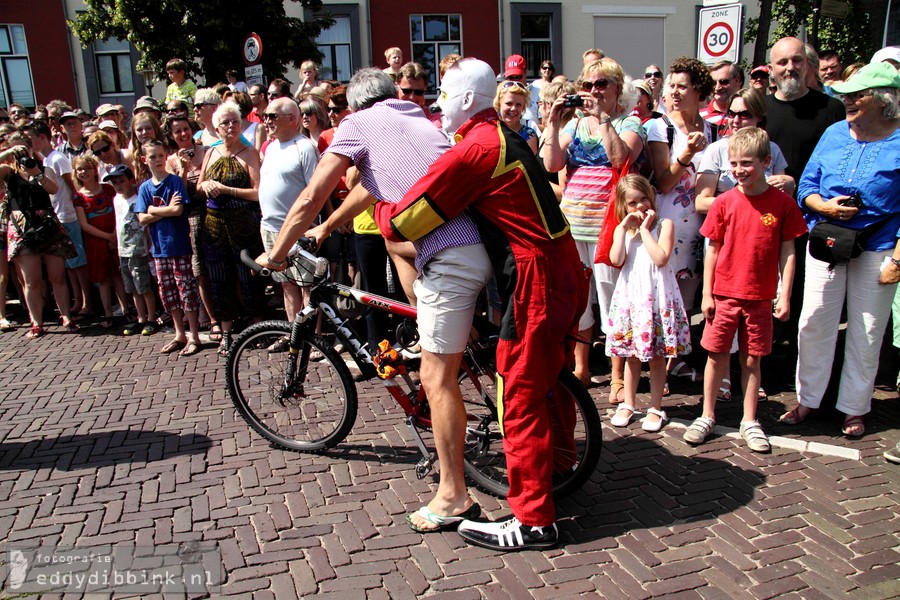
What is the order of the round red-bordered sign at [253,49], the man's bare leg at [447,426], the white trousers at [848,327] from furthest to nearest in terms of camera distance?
the round red-bordered sign at [253,49] → the white trousers at [848,327] → the man's bare leg at [447,426]

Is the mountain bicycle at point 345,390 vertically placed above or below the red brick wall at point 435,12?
below

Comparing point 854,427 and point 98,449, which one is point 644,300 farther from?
point 98,449

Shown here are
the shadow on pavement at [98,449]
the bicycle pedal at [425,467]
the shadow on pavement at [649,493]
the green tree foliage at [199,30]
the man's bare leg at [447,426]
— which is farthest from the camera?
the green tree foliage at [199,30]

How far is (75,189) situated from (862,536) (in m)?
7.88

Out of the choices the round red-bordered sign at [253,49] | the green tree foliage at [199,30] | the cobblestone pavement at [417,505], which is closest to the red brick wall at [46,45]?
the green tree foliage at [199,30]

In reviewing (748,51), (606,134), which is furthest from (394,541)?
(748,51)

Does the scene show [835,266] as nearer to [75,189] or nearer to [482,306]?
[482,306]

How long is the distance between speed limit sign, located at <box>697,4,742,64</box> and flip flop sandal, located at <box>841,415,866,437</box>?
14.3ft

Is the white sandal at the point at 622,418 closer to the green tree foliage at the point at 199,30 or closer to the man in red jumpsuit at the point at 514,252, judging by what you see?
the man in red jumpsuit at the point at 514,252

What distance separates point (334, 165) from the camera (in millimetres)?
3662

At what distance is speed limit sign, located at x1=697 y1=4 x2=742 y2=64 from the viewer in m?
7.46

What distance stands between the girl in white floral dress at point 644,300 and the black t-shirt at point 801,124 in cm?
137

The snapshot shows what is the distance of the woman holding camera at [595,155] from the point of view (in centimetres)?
479

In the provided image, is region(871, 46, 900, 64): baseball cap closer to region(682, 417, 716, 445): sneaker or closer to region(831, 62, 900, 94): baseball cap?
region(831, 62, 900, 94): baseball cap
